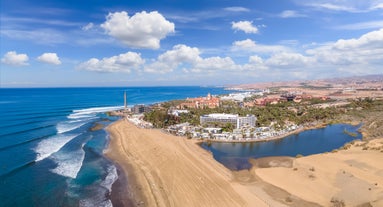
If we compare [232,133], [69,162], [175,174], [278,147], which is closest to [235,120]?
[232,133]

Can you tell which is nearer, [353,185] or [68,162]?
[353,185]

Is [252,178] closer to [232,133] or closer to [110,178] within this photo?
[110,178]

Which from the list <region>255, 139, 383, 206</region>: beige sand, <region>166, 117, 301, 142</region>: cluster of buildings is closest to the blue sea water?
<region>166, 117, 301, 142</region>: cluster of buildings

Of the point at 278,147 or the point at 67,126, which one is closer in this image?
the point at 278,147

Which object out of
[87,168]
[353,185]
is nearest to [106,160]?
[87,168]

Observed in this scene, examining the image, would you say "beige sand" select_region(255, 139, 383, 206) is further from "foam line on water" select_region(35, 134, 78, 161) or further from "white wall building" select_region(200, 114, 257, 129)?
"foam line on water" select_region(35, 134, 78, 161)

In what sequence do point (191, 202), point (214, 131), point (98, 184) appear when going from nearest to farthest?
1. point (191, 202)
2. point (98, 184)
3. point (214, 131)

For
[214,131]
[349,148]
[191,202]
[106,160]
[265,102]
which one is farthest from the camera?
[265,102]

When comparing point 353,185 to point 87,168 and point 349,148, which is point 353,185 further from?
point 87,168
